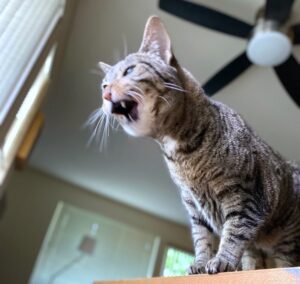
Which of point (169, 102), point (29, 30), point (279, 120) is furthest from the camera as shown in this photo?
point (279, 120)

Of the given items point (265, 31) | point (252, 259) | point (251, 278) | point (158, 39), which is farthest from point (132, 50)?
point (251, 278)

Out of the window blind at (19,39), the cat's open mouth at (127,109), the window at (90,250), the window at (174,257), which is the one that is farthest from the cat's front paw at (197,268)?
the window at (90,250)

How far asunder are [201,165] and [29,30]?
701 millimetres

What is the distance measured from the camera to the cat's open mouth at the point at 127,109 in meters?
0.82

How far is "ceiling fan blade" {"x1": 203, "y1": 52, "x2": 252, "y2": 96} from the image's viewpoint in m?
1.76

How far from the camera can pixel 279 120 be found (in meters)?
1.95

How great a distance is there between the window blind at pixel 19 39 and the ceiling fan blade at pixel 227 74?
789 mm

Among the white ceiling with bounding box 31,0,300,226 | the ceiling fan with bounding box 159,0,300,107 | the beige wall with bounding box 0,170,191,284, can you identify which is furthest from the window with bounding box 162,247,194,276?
the ceiling fan with bounding box 159,0,300,107

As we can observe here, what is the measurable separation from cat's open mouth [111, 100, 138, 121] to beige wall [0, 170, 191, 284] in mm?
2401

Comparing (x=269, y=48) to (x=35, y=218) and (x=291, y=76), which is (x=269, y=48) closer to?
(x=291, y=76)

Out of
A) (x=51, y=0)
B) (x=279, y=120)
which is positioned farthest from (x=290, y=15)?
(x=51, y=0)

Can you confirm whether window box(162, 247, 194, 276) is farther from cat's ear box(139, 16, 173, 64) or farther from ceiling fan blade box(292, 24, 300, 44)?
cat's ear box(139, 16, 173, 64)

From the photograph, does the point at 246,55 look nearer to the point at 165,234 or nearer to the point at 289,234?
the point at 289,234

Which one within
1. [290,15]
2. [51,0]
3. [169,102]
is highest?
[290,15]
